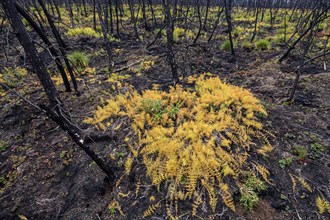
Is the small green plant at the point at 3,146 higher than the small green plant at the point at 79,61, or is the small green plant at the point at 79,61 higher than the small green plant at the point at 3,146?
the small green plant at the point at 79,61

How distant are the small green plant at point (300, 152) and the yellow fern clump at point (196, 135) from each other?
65cm

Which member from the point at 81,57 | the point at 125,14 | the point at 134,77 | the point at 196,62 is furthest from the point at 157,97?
the point at 125,14

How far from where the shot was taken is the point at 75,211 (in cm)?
410

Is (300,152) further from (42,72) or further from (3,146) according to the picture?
(3,146)

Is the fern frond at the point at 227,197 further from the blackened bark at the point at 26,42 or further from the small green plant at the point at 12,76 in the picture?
the small green plant at the point at 12,76

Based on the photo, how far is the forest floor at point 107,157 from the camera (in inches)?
155

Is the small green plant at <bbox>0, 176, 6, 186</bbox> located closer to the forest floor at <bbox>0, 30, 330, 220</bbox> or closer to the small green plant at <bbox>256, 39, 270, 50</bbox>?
the forest floor at <bbox>0, 30, 330, 220</bbox>

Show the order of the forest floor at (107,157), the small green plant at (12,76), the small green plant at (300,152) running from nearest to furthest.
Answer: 1. the forest floor at (107,157)
2. the small green plant at (300,152)
3. the small green plant at (12,76)

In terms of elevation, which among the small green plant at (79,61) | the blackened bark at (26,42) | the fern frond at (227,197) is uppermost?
the blackened bark at (26,42)

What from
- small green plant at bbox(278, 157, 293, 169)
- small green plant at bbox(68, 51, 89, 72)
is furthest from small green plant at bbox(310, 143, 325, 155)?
small green plant at bbox(68, 51, 89, 72)

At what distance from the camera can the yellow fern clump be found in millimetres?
4172

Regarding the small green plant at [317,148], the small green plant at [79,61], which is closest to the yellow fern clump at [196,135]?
the small green plant at [317,148]

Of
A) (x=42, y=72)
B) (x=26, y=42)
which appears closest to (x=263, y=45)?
(x=42, y=72)

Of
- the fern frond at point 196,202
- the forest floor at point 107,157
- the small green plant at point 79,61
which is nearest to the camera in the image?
the fern frond at point 196,202
